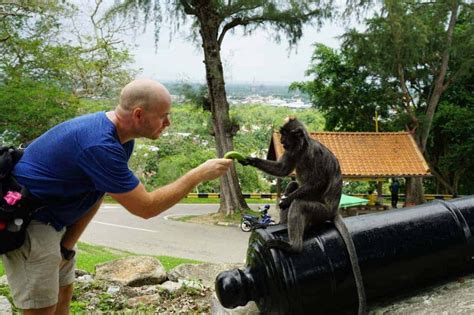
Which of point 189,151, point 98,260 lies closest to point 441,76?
point 98,260

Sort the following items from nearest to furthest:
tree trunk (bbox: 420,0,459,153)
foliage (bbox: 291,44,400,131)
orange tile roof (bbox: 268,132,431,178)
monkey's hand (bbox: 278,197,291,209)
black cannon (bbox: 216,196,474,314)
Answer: black cannon (bbox: 216,196,474,314) → monkey's hand (bbox: 278,197,291,209) → orange tile roof (bbox: 268,132,431,178) → tree trunk (bbox: 420,0,459,153) → foliage (bbox: 291,44,400,131)

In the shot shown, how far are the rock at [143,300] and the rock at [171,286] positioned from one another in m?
0.19

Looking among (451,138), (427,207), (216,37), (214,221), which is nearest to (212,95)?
(216,37)

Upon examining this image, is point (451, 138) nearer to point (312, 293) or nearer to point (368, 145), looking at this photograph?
point (368, 145)

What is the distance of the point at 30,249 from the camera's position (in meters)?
2.12

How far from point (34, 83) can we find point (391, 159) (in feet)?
39.1

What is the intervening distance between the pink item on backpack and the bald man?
72 mm

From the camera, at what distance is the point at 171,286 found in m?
4.68

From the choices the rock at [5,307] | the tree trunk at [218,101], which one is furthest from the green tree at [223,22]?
the rock at [5,307]

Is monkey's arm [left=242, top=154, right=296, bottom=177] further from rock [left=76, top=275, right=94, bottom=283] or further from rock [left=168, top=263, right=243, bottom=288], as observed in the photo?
rock [left=76, top=275, right=94, bottom=283]

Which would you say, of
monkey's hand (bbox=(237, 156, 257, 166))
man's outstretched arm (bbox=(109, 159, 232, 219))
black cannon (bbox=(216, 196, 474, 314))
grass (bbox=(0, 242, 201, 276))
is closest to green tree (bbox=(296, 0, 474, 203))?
grass (bbox=(0, 242, 201, 276))

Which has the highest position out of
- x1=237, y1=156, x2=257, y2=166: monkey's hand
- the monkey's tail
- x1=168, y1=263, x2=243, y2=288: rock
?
x1=237, y1=156, x2=257, y2=166: monkey's hand

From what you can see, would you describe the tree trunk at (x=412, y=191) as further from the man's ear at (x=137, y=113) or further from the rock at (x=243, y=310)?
the man's ear at (x=137, y=113)

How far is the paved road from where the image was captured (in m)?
12.0
